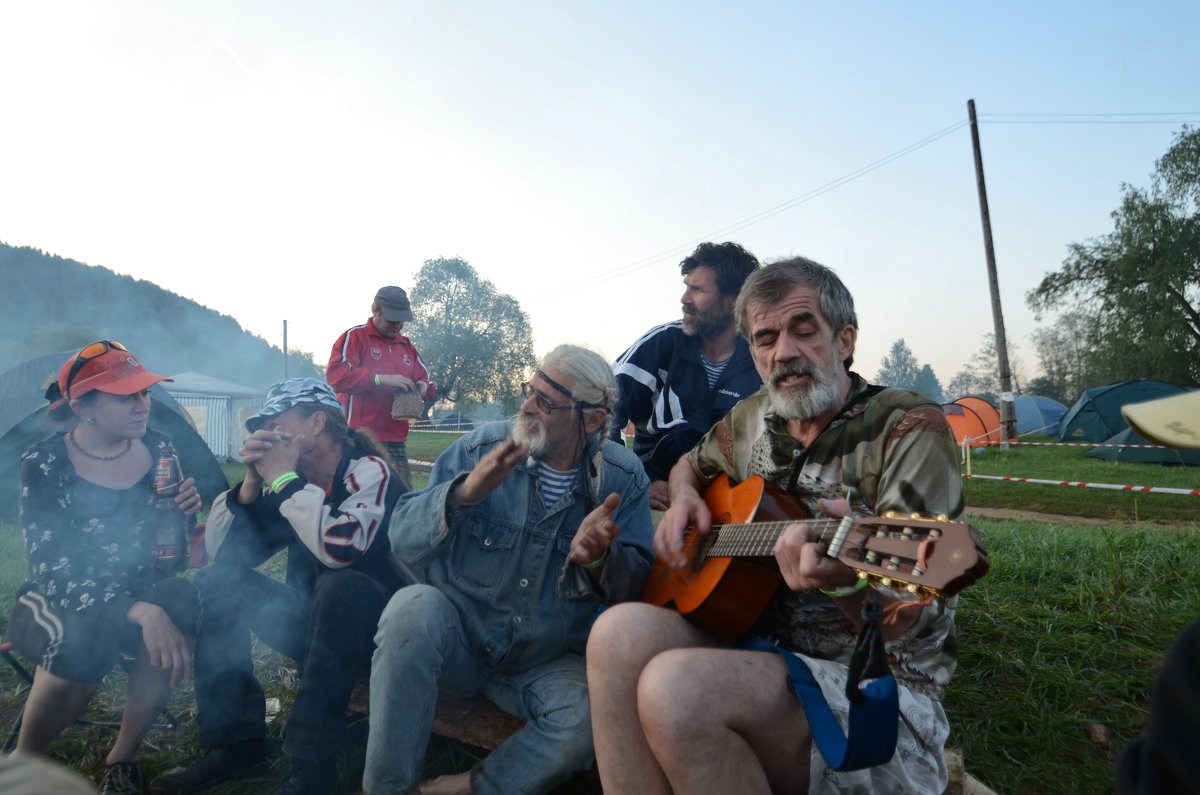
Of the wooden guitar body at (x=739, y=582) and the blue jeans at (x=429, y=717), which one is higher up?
the wooden guitar body at (x=739, y=582)

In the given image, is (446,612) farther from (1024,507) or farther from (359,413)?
(1024,507)

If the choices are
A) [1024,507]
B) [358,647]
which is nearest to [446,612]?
[358,647]

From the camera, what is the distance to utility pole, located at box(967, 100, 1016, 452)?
15008 millimetres

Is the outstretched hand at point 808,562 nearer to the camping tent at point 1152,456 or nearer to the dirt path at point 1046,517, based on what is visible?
the dirt path at point 1046,517

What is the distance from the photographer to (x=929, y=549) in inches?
50.3

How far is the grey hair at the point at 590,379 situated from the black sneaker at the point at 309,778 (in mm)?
1229

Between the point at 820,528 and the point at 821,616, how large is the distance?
39cm

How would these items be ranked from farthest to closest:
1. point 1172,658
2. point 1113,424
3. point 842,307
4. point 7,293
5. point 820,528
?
point 1113,424
point 7,293
point 842,307
point 820,528
point 1172,658

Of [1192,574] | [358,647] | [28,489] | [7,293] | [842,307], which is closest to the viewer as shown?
[842,307]

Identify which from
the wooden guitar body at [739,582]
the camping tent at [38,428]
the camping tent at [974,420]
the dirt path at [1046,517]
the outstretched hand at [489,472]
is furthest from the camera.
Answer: the camping tent at [974,420]

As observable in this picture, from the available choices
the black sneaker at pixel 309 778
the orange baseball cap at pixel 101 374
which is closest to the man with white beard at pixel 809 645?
the black sneaker at pixel 309 778

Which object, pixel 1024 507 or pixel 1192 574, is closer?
pixel 1192 574

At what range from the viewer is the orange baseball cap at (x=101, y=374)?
2676 millimetres

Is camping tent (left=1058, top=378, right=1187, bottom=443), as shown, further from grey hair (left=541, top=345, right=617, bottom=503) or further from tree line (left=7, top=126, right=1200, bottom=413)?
grey hair (left=541, top=345, right=617, bottom=503)
